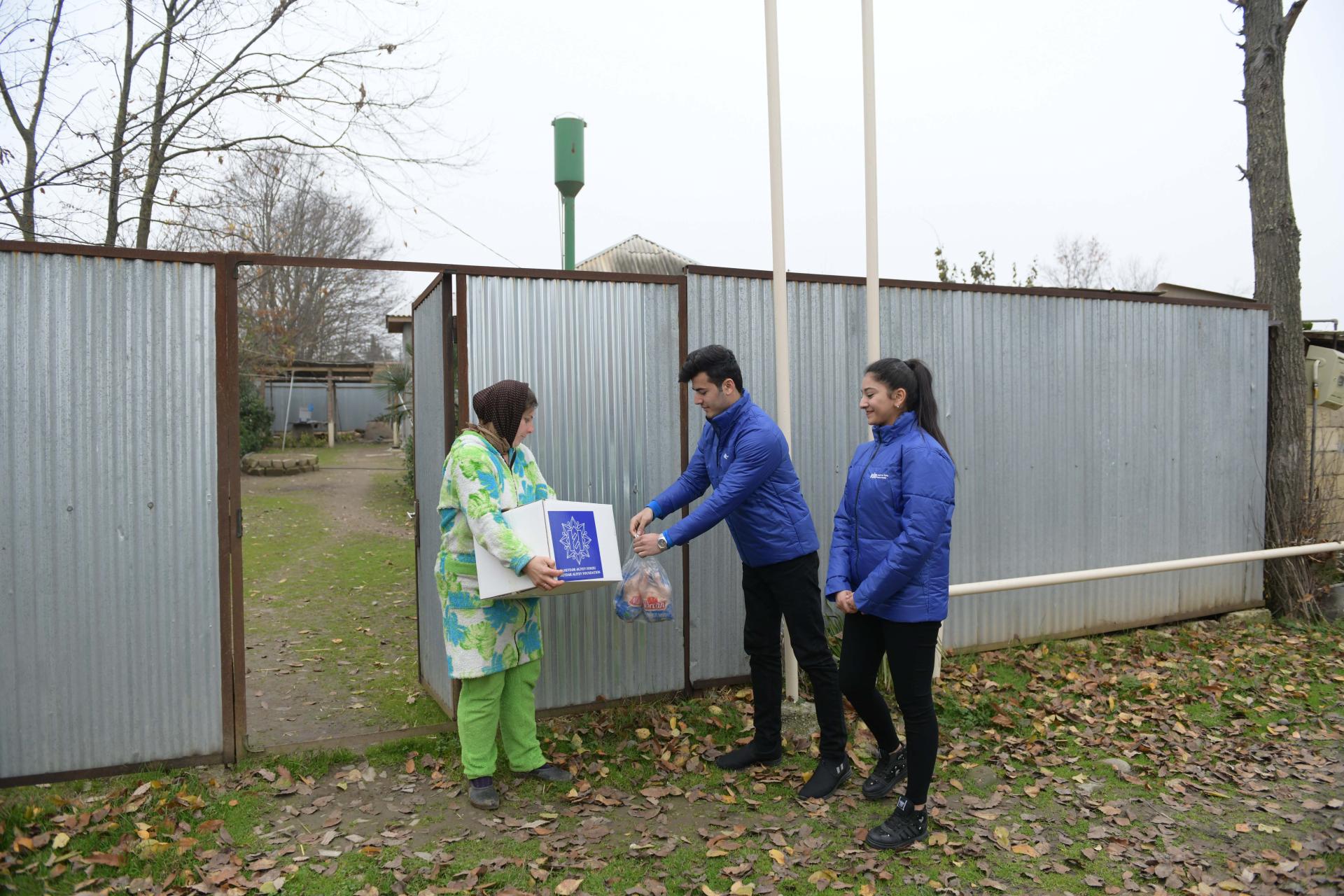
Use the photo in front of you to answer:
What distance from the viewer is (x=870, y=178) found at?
5410mm

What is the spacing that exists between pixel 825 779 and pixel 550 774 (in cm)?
133

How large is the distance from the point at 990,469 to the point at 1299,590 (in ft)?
10.9

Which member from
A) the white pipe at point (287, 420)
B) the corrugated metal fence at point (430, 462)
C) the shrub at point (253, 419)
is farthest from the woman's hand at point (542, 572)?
the white pipe at point (287, 420)

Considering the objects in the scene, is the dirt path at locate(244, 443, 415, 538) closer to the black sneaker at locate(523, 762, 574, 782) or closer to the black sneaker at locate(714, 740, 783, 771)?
the black sneaker at locate(523, 762, 574, 782)

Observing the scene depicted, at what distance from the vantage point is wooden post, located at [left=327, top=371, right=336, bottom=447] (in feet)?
93.2

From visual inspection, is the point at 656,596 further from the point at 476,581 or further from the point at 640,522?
the point at 476,581

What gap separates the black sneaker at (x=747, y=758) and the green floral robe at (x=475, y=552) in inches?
46.0

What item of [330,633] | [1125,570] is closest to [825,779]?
[1125,570]

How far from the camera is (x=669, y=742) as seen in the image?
4.90 m

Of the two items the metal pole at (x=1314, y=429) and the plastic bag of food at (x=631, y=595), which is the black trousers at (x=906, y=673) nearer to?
the plastic bag of food at (x=631, y=595)

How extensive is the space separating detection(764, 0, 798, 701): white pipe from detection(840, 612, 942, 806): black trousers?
1.16 meters

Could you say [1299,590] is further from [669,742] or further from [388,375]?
[388,375]

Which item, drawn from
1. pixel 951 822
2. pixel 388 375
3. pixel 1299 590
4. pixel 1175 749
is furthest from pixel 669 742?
pixel 388 375

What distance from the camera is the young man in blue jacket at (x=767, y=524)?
428cm
